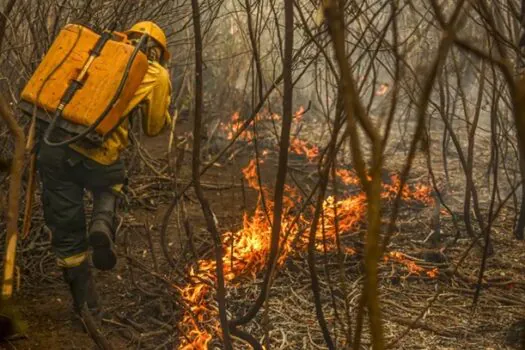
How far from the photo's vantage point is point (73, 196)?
11.2 feet

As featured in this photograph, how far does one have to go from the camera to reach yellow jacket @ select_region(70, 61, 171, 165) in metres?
3.31

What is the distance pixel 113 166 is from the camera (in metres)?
3.46

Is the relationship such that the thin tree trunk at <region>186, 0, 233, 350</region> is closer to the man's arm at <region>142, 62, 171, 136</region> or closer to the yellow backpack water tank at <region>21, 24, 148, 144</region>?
the yellow backpack water tank at <region>21, 24, 148, 144</region>

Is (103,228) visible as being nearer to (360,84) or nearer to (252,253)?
(252,253)

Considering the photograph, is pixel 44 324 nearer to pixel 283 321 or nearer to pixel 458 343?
pixel 283 321

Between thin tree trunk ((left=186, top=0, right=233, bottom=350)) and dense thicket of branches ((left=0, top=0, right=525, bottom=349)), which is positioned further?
thin tree trunk ((left=186, top=0, right=233, bottom=350))

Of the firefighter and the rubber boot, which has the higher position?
the firefighter

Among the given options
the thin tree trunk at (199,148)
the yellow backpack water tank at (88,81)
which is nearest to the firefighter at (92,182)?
the yellow backpack water tank at (88,81)

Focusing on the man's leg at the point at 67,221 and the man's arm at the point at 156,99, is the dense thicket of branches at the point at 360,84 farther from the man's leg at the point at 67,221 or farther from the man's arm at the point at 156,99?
the man's leg at the point at 67,221

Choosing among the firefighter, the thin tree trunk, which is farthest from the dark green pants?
the thin tree trunk

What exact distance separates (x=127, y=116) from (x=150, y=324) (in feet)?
4.21

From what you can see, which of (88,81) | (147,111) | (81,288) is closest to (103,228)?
(81,288)

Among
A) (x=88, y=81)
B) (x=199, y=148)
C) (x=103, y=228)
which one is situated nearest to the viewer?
(x=199, y=148)

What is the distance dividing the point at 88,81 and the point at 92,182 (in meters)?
0.63
